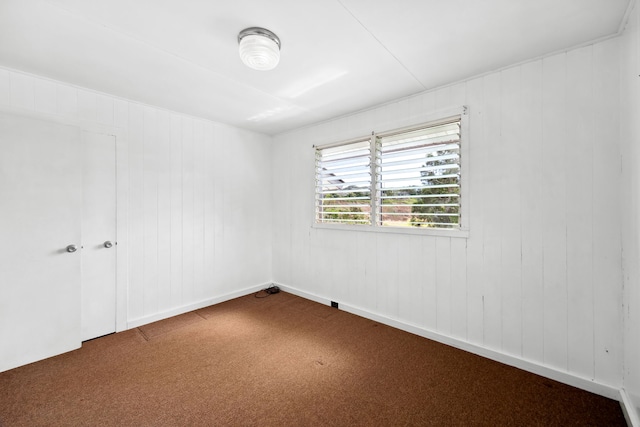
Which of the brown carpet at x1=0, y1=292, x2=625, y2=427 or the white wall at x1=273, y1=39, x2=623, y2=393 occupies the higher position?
the white wall at x1=273, y1=39, x2=623, y2=393

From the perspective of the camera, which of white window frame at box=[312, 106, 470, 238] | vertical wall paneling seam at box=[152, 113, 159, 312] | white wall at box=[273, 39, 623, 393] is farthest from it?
vertical wall paneling seam at box=[152, 113, 159, 312]

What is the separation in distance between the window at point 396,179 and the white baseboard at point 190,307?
1531mm

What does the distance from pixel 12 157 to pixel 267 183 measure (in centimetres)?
268

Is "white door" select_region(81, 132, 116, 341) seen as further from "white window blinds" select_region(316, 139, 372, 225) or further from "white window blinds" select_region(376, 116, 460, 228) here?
"white window blinds" select_region(376, 116, 460, 228)

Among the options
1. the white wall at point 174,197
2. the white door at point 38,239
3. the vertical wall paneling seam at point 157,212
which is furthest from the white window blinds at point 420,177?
the white door at point 38,239

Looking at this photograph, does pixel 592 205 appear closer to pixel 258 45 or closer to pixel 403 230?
pixel 403 230

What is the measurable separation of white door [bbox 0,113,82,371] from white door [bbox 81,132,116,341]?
12 cm

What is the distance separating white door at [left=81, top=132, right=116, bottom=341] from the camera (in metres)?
2.64

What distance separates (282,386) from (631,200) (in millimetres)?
2565

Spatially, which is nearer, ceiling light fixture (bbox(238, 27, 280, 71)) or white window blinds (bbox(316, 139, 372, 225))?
ceiling light fixture (bbox(238, 27, 280, 71))

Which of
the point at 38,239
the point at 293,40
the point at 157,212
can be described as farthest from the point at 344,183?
the point at 38,239

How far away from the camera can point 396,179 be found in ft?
9.57

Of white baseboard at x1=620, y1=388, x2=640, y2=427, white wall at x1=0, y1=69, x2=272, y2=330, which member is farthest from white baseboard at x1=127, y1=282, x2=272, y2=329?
white baseboard at x1=620, y1=388, x2=640, y2=427

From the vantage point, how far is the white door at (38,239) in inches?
86.6
